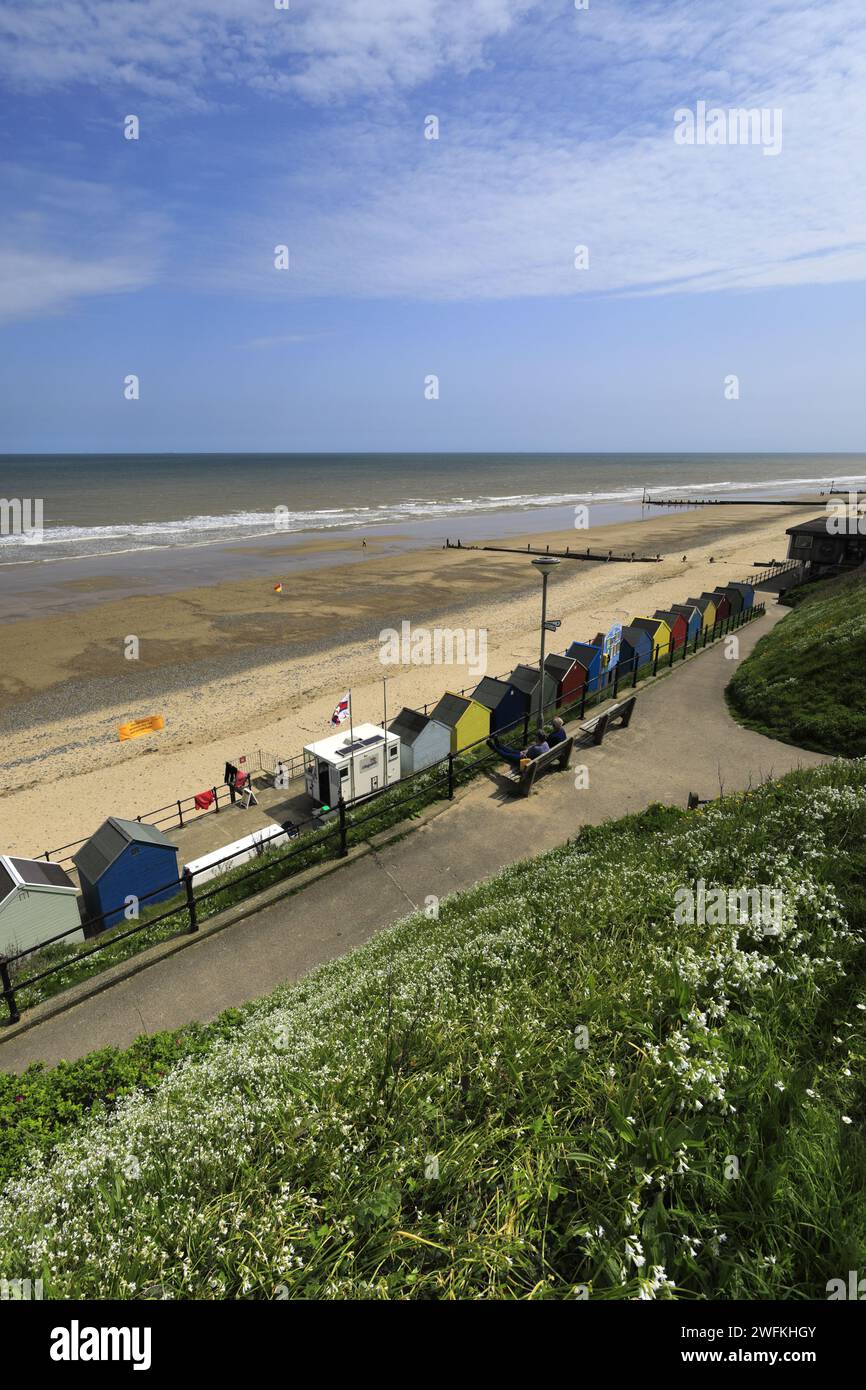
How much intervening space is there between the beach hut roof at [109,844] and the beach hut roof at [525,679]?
10.9 metres

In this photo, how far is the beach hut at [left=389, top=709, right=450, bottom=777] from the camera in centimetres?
1748

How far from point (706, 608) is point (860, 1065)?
28195mm

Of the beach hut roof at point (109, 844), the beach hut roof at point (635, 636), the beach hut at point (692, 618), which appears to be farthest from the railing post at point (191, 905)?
the beach hut at point (692, 618)

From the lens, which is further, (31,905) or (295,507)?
(295,507)

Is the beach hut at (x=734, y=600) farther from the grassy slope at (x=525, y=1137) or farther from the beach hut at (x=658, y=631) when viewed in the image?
the grassy slope at (x=525, y=1137)

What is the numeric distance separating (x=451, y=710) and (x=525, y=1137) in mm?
15213

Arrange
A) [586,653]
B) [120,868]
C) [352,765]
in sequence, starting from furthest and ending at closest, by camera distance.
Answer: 1. [586,653]
2. [352,765]
3. [120,868]

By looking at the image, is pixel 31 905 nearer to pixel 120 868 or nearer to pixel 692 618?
pixel 120 868

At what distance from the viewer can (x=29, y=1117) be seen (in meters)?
5.80

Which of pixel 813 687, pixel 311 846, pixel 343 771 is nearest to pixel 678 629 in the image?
pixel 813 687

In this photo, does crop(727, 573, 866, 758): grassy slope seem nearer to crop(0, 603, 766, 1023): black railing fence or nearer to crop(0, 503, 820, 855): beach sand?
crop(0, 603, 766, 1023): black railing fence

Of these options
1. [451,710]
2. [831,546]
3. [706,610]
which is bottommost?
[451,710]

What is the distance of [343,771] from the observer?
1625cm

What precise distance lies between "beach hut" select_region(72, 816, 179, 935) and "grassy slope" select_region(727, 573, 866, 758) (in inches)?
581
